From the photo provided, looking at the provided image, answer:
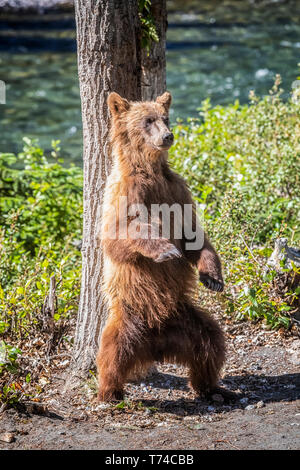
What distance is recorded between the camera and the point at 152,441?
13.8 ft

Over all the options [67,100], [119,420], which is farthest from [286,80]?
[119,420]

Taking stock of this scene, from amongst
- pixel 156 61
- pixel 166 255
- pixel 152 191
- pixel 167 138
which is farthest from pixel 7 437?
pixel 156 61

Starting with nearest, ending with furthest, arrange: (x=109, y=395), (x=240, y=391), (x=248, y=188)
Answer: (x=109, y=395)
(x=240, y=391)
(x=248, y=188)

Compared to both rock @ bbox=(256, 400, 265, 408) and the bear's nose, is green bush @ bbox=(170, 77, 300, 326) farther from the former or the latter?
the bear's nose

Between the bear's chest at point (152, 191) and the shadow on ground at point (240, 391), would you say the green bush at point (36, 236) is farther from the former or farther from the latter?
the bear's chest at point (152, 191)

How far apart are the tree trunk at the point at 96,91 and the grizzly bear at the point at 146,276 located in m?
0.20

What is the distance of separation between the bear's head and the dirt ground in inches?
75.4

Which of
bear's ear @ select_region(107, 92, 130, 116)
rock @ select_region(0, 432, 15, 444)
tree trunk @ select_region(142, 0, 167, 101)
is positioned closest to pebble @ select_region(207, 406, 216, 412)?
rock @ select_region(0, 432, 15, 444)

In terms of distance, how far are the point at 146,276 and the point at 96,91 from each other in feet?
4.73

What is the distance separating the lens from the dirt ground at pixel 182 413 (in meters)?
4.20

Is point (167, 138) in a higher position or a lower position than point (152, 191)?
higher

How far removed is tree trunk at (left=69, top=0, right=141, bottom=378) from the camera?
479 centimetres

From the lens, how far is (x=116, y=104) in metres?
4.72

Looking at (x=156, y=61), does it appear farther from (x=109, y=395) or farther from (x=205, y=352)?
(x=109, y=395)
